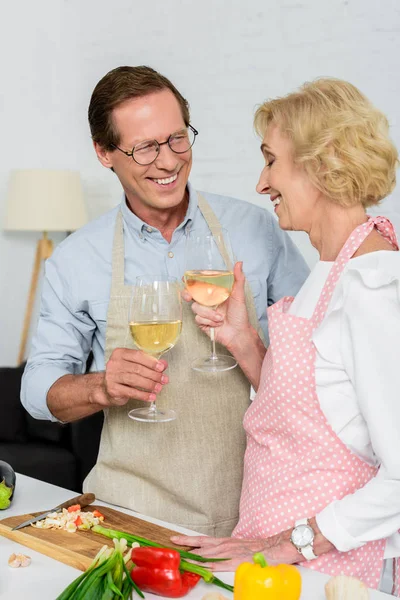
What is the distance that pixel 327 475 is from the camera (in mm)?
1554

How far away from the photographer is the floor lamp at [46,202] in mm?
4629

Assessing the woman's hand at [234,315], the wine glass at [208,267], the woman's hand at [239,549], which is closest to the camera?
the woman's hand at [239,549]

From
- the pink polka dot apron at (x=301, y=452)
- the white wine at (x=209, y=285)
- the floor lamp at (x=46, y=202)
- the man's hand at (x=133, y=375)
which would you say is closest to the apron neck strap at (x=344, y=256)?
the pink polka dot apron at (x=301, y=452)

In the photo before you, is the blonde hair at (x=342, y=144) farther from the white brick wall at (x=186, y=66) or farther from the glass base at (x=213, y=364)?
the white brick wall at (x=186, y=66)

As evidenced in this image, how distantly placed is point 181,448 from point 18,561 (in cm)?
61

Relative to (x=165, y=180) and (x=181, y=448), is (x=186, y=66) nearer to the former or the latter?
(x=165, y=180)

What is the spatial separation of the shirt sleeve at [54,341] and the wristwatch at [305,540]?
0.76 m

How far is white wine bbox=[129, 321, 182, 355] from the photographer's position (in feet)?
5.23

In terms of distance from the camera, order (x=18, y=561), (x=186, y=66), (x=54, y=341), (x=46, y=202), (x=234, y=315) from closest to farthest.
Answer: (x=18, y=561)
(x=234, y=315)
(x=54, y=341)
(x=186, y=66)
(x=46, y=202)

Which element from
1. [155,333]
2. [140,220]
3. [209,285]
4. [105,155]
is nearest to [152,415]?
[155,333]

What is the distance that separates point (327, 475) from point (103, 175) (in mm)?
3567

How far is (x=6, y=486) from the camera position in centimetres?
180

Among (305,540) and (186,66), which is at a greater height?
(186,66)

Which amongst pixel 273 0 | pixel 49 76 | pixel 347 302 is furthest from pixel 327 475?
pixel 49 76
